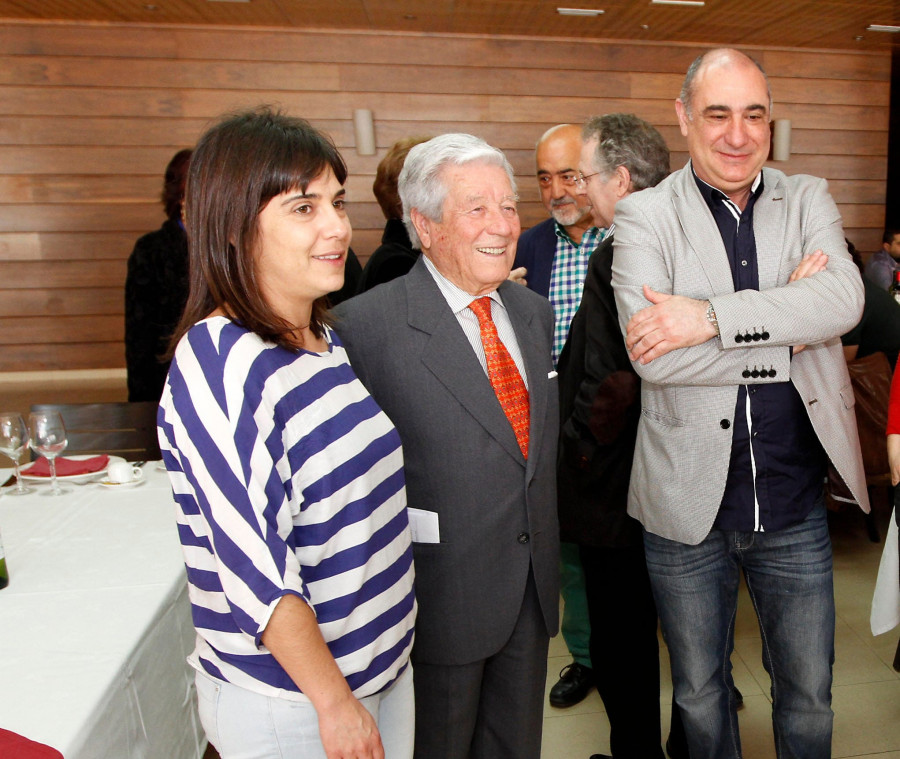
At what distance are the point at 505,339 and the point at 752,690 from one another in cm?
175

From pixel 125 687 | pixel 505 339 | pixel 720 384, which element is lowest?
pixel 125 687

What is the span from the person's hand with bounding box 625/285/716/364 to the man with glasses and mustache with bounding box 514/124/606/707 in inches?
36.3

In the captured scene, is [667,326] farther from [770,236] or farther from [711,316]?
[770,236]

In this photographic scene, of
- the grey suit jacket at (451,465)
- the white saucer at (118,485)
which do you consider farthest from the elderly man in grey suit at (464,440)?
the white saucer at (118,485)

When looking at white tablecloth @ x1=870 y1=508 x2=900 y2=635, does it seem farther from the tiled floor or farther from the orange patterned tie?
the orange patterned tie

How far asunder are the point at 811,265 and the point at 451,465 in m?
0.90

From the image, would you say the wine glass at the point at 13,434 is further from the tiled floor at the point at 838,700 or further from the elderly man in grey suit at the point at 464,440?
the tiled floor at the point at 838,700

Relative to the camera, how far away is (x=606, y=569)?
204 centimetres

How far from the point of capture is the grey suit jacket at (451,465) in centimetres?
148

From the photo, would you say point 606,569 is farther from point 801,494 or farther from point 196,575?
point 196,575

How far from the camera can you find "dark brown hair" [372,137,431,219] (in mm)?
2488

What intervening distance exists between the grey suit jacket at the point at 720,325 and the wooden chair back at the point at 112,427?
6.39 feet

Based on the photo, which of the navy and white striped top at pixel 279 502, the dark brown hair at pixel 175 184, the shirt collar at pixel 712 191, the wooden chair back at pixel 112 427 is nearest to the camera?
the navy and white striped top at pixel 279 502

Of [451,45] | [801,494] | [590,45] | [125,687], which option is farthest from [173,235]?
[590,45]
